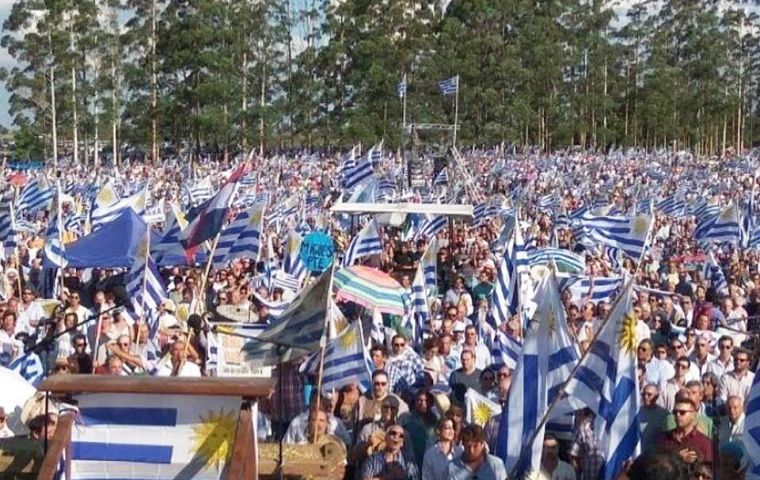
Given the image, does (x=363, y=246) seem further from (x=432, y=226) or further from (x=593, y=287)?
(x=432, y=226)

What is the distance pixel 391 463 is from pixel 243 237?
7.38 m

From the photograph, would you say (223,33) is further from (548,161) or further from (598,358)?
(598,358)

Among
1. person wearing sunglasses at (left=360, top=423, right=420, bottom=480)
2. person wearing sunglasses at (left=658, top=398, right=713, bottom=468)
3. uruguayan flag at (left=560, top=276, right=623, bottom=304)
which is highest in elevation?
uruguayan flag at (left=560, top=276, right=623, bottom=304)

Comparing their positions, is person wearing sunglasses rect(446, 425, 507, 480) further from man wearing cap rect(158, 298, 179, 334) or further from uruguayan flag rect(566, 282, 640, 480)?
man wearing cap rect(158, 298, 179, 334)

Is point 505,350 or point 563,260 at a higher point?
point 563,260

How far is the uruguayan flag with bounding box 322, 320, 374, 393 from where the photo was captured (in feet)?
29.0

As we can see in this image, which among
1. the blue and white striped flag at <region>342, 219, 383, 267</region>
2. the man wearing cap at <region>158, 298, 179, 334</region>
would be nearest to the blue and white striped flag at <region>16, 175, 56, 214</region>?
the blue and white striped flag at <region>342, 219, 383, 267</region>

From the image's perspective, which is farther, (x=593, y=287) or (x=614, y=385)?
(x=593, y=287)

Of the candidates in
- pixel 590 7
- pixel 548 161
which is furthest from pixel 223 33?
pixel 590 7

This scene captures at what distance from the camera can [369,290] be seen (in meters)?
11.7

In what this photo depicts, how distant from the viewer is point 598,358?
6910 millimetres

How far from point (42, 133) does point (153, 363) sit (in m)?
53.6

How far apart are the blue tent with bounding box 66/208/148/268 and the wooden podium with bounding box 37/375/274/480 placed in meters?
9.59

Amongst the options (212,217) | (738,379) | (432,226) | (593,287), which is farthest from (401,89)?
(738,379)
